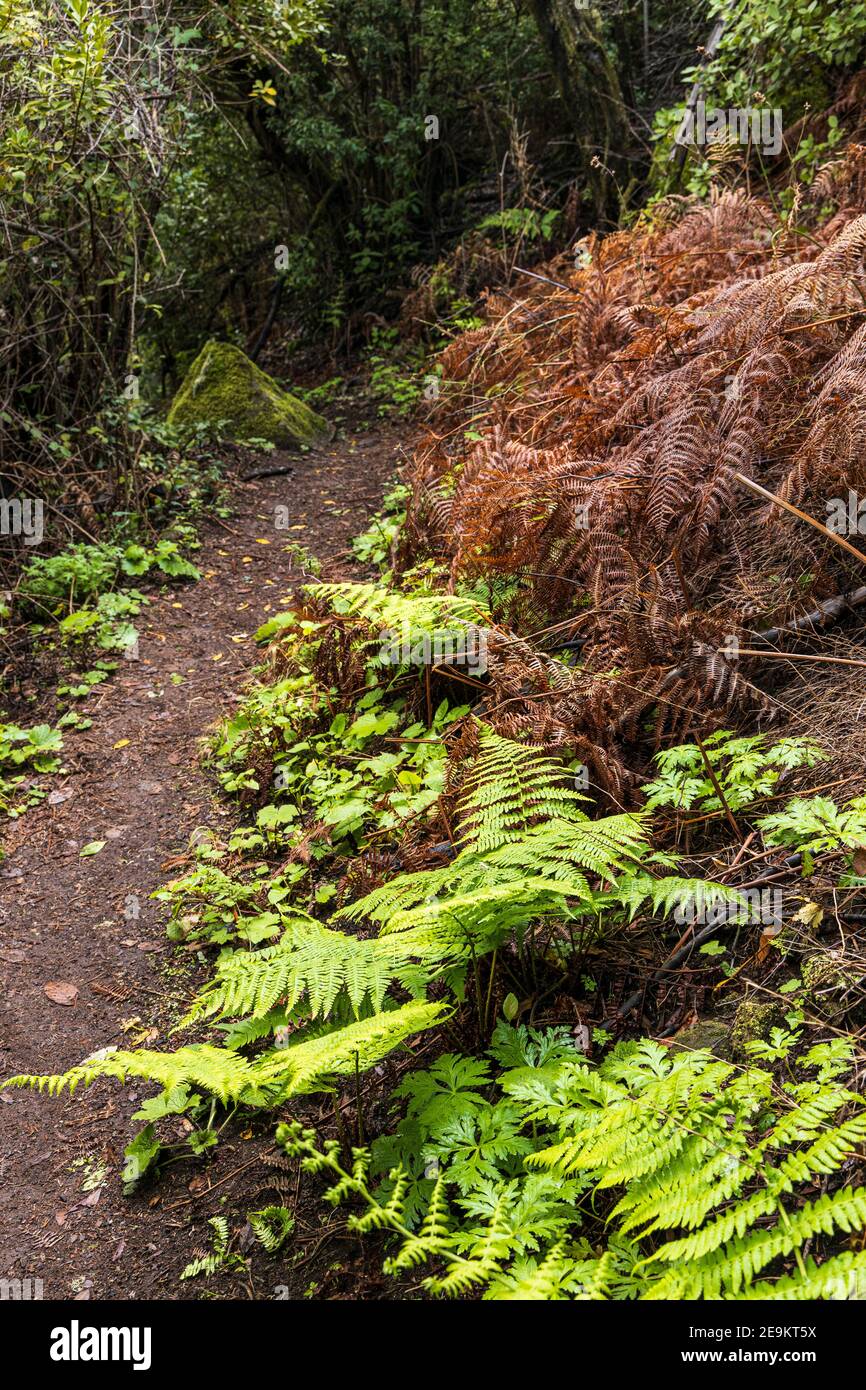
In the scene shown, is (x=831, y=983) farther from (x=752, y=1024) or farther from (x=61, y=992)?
(x=61, y=992)

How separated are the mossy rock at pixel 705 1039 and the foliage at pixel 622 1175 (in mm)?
101

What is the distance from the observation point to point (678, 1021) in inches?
96.1

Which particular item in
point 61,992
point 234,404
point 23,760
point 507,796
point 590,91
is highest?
point 590,91

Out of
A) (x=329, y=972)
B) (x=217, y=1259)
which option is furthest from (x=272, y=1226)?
(x=329, y=972)

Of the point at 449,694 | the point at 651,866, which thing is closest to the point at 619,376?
the point at 449,694

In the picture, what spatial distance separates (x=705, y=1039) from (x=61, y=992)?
2.46 meters

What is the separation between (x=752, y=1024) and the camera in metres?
2.26

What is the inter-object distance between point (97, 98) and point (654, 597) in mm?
5202

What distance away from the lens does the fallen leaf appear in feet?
11.5

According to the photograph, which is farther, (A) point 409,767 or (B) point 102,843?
(B) point 102,843

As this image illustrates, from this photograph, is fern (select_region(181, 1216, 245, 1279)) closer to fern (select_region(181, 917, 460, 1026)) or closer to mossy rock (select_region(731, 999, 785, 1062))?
fern (select_region(181, 917, 460, 1026))

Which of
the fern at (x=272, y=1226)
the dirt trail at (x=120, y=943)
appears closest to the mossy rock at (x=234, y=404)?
the dirt trail at (x=120, y=943)
